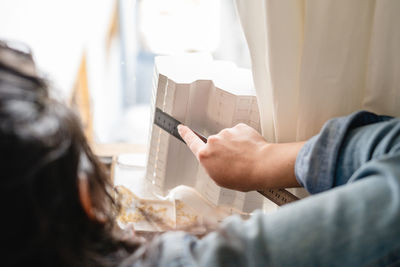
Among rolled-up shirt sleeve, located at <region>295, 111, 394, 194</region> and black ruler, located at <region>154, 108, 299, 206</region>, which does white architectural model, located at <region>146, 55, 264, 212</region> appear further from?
rolled-up shirt sleeve, located at <region>295, 111, 394, 194</region>

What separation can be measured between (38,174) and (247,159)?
0.36m

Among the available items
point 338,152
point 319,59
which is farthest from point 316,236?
point 319,59

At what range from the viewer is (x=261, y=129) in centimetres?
75

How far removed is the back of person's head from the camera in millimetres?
365

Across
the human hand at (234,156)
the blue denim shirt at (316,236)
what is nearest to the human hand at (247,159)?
the human hand at (234,156)

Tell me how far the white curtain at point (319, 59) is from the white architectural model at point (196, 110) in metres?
0.06

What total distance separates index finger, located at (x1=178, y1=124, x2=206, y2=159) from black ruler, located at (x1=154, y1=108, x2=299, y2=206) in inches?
0.9

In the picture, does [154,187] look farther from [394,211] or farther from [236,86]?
[394,211]

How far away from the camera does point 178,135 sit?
80 cm

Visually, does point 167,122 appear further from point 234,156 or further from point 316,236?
point 316,236

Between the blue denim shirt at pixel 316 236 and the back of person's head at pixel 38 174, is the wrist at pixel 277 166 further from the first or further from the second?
the back of person's head at pixel 38 174

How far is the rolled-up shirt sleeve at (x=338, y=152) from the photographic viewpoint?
1.84 feet

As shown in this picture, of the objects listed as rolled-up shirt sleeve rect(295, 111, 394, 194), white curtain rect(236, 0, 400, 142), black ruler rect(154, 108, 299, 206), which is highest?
white curtain rect(236, 0, 400, 142)

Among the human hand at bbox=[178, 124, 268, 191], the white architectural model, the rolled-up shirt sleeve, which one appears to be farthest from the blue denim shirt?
the white architectural model
